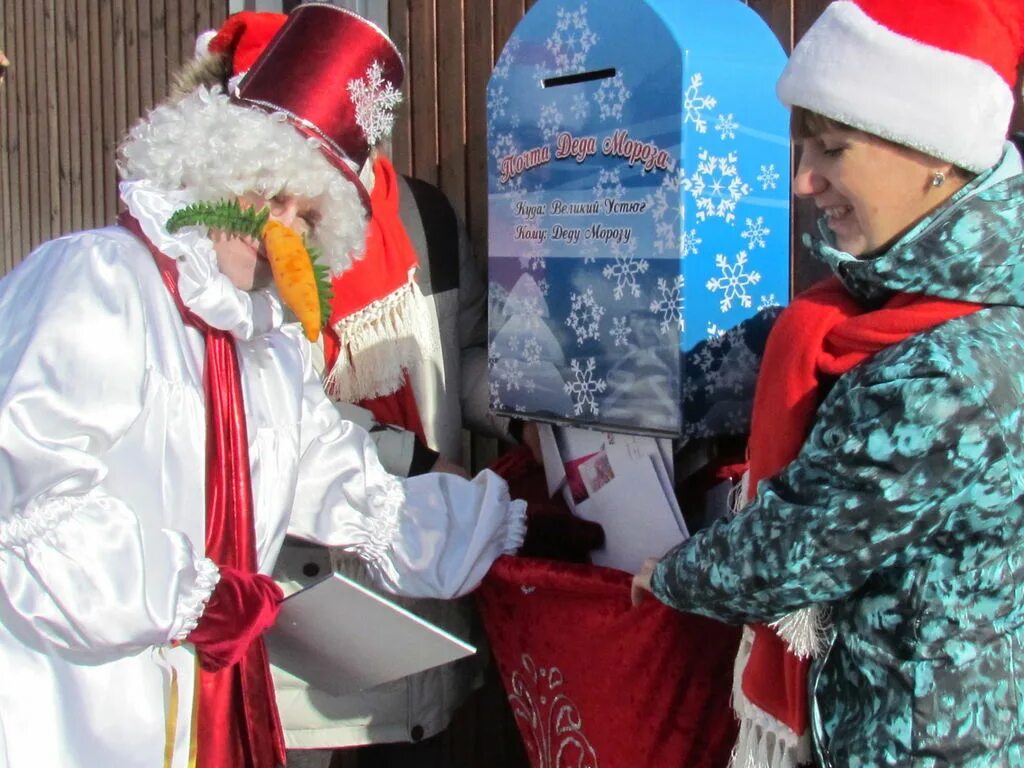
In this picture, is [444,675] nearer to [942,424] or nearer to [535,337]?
[535,337]

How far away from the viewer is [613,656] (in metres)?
2.08

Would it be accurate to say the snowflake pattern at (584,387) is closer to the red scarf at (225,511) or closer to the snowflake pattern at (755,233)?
the snowflake pattern at (755,233)

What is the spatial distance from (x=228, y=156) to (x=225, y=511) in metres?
0.60

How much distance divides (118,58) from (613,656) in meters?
3.88

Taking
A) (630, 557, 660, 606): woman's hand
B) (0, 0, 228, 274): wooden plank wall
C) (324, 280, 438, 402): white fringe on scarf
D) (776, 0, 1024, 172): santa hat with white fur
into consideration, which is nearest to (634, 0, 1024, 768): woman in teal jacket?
(776, 0, 1024, 172): santa hat with white fur

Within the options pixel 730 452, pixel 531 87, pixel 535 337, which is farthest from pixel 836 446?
pixel 531 87

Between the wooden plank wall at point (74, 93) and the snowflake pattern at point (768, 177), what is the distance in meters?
2.70

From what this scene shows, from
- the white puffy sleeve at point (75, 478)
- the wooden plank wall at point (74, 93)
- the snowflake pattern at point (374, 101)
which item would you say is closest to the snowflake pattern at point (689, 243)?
the snowflake pattern at point (374, 101)

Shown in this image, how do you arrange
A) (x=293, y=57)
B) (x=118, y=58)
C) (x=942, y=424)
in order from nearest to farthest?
(x=942, y=424), (x=293, y=57), (x=118, y=58)

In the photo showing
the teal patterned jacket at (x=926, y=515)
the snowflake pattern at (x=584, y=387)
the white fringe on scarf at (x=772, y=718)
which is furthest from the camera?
the snowflake pattern at (x=584, y=387)

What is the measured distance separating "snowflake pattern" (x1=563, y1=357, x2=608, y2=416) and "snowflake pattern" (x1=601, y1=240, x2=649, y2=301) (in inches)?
5.9

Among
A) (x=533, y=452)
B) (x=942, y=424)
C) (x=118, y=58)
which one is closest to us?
(x=942, y=424)

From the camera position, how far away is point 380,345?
254cm

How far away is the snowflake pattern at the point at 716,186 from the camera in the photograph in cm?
193
